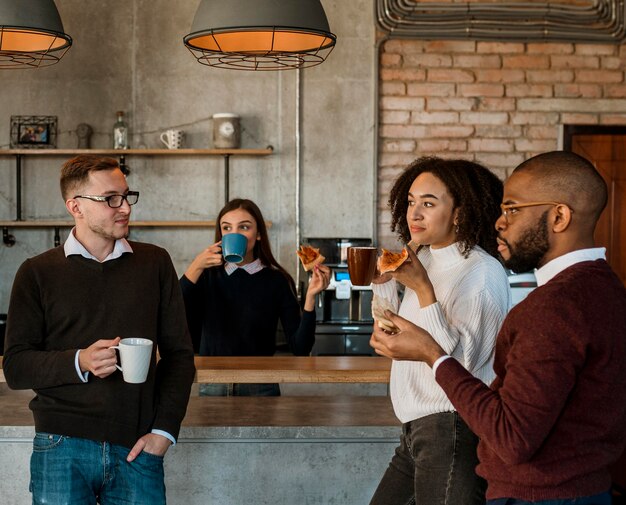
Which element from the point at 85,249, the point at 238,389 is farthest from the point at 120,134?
the point at 85,249

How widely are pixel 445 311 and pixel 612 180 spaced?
4526 mm

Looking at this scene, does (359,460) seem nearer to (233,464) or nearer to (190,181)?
(233,464)

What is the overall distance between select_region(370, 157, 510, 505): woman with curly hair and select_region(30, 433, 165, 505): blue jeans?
57 centimetres

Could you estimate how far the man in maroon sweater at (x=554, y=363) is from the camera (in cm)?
147

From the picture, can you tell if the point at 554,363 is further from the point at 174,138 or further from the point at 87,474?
the point at 174,138

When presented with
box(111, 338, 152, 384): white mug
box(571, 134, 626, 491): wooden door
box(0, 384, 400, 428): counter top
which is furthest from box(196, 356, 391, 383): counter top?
box(571, 134, 626, 491): wooden door

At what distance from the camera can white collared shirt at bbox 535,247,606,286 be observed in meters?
1.58

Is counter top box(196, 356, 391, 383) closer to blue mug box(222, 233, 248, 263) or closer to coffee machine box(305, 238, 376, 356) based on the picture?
blue mug box(222, 233, 248, 263)

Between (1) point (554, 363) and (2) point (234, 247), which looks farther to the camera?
(2) point (234, 247)

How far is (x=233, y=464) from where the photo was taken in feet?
9.73

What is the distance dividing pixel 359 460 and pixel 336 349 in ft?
7.84

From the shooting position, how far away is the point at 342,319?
5.41 metres

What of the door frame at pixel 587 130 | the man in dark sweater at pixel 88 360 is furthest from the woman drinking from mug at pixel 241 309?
the door frame at pixel 587 130

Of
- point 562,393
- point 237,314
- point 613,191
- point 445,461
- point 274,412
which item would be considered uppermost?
point 613,191
